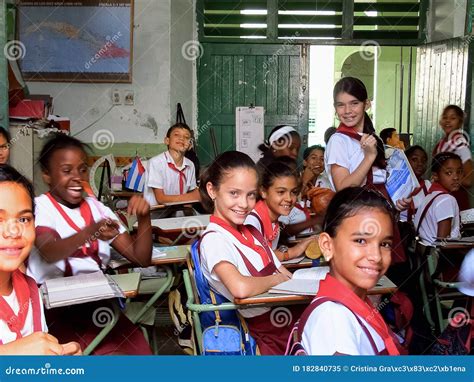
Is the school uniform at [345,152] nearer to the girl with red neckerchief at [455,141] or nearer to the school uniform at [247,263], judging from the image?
the school uniform at [247,263]

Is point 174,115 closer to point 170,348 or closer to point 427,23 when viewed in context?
point 427,23

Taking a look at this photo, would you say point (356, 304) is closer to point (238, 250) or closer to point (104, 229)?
point (238, 250)

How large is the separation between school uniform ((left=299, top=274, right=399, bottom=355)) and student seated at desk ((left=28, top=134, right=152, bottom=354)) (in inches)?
28.7

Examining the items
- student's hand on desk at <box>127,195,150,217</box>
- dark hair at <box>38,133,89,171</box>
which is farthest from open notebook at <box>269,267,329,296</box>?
dark hair at <box>38,133,89,171</box>

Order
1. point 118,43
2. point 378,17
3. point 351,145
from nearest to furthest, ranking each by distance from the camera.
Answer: point 351,145 < point 118,43 < point 378,17

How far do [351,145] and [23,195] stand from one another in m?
1.26

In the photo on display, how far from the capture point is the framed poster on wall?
5.32 metres

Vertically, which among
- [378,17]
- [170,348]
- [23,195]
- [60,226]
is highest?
[378,17]

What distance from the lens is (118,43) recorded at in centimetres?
545

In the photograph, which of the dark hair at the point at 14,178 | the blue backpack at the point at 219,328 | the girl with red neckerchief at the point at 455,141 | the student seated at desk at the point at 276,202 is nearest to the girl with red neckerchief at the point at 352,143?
the student seated at desk at the point at 276,202

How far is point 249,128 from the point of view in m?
6.13

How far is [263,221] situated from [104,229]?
0.62m

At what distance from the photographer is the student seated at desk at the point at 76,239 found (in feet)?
5.71

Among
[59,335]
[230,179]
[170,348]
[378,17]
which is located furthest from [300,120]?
[59,335]
